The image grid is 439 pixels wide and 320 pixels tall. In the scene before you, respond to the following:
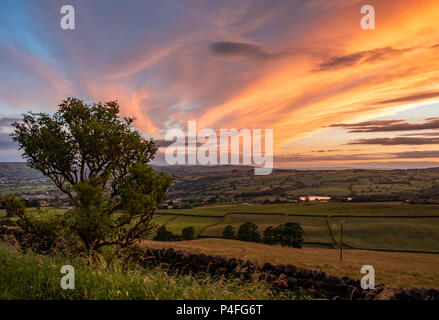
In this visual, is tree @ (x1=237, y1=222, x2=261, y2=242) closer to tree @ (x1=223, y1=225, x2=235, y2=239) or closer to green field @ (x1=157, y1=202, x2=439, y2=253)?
tree @ (x1=223, y1=225, x2=235, y2=239)

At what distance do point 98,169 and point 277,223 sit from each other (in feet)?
257

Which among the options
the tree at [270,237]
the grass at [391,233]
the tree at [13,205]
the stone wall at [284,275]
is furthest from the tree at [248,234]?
the tree at [13,205]

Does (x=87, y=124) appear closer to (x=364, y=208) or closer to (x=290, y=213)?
(x=290, y=213)

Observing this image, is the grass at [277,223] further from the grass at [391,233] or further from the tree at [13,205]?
the tree at [13,205]

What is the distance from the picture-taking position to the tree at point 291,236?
64500 mm

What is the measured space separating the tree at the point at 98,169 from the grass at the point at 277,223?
6394 centimetres

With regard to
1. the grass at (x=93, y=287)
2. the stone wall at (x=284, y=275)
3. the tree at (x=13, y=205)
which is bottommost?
the stone wall at (x=284, y=275)

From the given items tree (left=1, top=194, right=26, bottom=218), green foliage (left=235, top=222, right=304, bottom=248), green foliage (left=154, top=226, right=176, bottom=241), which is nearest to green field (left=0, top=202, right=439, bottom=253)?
green foliage (left=154, top=226, right=176, bottom=241)

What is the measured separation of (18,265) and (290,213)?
324ft

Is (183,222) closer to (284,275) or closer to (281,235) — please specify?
(281,235)

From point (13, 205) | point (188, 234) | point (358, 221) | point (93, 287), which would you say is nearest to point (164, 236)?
point (188, 234)

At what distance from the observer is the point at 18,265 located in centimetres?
797
